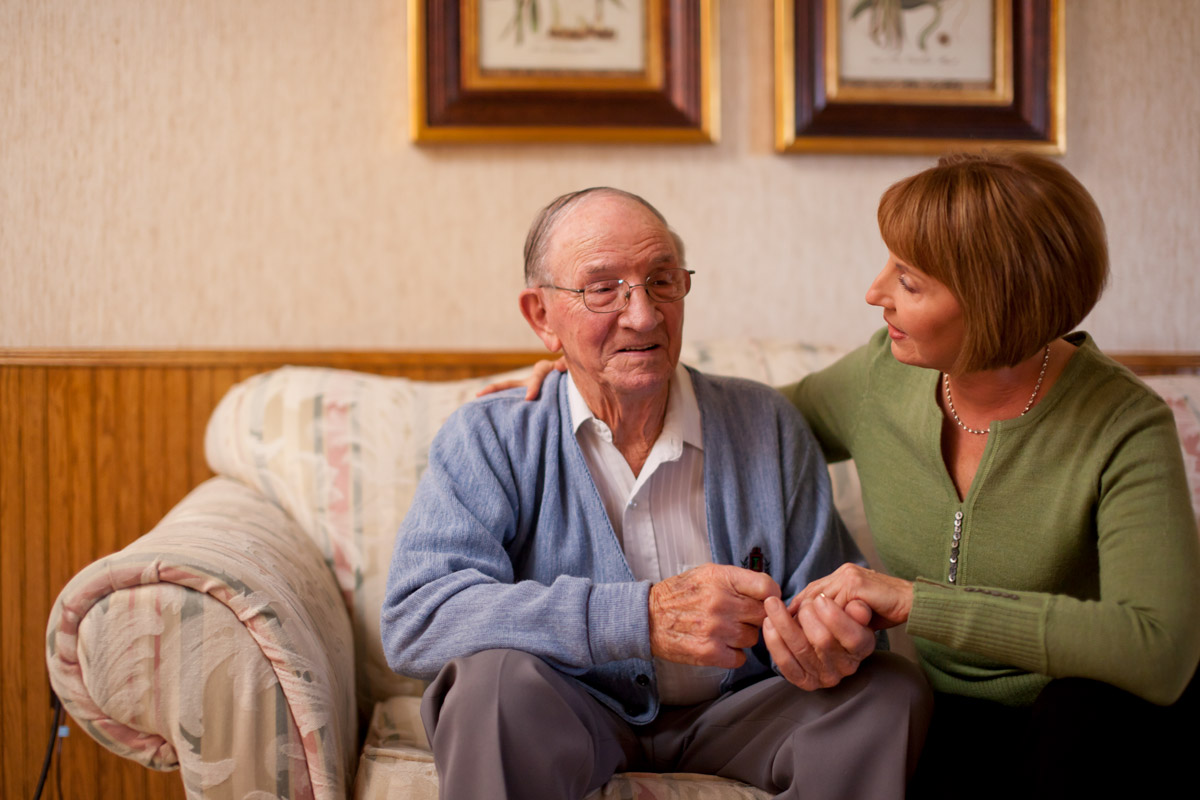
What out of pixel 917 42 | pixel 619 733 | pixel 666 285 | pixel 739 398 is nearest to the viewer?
pixel 619 733

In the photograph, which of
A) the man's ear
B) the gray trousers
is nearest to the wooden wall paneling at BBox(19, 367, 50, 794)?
the man's ear

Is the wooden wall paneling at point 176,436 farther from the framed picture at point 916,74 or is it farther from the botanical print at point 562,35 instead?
the framed picture at point 916,74

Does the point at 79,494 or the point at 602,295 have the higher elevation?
the point at 602,295

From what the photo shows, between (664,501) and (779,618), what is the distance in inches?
13.0

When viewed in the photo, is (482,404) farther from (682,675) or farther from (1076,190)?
(1076,190)

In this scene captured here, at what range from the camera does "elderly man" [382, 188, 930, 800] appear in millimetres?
1130

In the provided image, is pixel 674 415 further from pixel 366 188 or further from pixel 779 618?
pixel 366 188

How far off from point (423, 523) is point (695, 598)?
415 millimetres

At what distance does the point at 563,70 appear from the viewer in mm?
2105

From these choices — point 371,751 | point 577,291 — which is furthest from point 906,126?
point 371,751

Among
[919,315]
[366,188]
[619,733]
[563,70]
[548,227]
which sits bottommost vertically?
[619,733]

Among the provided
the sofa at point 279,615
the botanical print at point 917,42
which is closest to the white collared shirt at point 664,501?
the sofa at point 279,615

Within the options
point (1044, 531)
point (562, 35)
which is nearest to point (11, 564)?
point (562, 35)

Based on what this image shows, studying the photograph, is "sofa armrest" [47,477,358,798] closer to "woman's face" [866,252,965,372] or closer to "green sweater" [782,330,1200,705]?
"green sweater" [782,330,1200,705]
